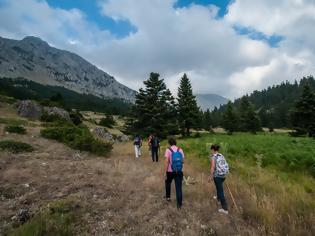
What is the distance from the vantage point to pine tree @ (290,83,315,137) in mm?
48312

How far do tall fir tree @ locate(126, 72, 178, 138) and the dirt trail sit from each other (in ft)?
98.7

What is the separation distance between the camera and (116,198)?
8.80 metres

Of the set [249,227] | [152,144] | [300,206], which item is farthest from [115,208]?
[152,144]

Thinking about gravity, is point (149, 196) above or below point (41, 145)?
below

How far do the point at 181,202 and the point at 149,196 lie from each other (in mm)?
1317

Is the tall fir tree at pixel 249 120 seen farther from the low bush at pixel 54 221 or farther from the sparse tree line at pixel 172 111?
the low bush at pixel 54 221

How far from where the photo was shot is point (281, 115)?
396 ft

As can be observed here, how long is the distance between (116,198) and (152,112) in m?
36.5

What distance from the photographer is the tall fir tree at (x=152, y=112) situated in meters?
45.0

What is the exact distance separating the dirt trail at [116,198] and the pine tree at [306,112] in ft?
135

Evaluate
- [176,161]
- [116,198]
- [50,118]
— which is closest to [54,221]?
[116,198]

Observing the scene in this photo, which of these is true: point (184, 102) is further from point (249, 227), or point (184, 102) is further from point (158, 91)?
point (249, 227)

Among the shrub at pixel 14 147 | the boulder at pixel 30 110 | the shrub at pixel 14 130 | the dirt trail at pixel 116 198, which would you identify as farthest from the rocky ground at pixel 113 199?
the boulder at pixel 30 110

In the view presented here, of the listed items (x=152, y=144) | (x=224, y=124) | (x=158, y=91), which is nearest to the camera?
(x=152, y=144)
